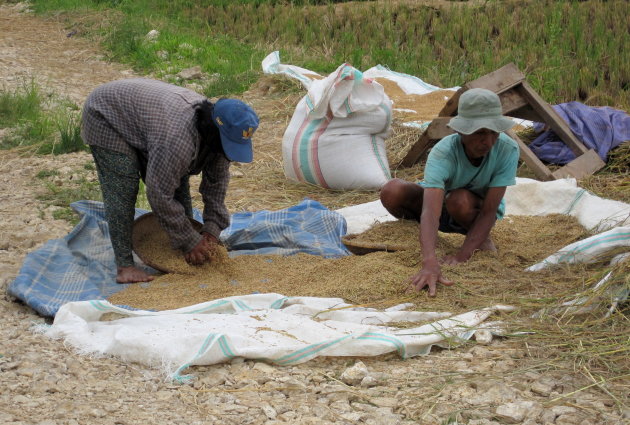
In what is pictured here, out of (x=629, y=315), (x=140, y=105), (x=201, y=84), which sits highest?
(x=140, y=105)

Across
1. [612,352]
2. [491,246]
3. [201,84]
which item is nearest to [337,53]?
[201,84]

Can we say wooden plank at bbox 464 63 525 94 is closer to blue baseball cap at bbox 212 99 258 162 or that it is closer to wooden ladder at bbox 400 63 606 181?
wooden ladder at bbox 400 63 606 181

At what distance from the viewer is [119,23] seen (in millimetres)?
10750

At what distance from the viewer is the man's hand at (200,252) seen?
3.61 metres

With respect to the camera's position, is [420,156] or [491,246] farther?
[420,156]

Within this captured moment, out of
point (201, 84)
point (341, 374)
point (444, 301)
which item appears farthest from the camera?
point (201, 84)

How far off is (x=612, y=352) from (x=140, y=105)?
2.10 metres

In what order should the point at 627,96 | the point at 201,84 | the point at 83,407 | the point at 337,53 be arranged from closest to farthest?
the point at 83,407 → the point at 627,96 → the point at 201,84 → the point at 337,53

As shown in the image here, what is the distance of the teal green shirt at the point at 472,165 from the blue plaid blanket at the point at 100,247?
803 millimetres

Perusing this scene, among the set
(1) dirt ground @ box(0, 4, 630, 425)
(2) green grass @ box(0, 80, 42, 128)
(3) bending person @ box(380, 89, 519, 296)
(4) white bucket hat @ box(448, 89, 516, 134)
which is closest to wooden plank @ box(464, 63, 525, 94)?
(3) bending person @ box(380, 89, 519, 296)

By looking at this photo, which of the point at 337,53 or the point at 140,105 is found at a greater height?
the point at 140,105

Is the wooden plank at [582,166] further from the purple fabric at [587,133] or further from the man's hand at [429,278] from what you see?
the man's hand at [429,278]

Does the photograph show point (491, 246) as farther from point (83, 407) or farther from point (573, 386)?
point (83, 407)

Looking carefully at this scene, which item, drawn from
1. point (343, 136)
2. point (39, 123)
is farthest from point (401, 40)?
point (39, 123)
